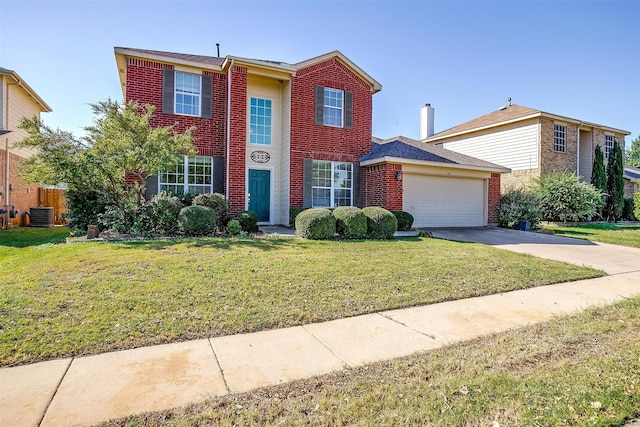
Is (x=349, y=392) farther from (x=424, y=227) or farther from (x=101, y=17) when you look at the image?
(x=424, y=227)

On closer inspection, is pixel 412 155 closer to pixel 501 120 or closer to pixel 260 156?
pixel 260 156

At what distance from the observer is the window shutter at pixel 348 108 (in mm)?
13781

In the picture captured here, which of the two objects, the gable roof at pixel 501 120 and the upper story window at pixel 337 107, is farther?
the gable roof at pixel 501 120

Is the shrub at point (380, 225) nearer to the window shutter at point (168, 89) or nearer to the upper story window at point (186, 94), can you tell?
the upper story window at point (186, 94)

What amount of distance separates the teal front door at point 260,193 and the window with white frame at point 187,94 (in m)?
2.95

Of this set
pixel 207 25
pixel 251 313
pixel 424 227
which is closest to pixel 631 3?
pixel 424 227

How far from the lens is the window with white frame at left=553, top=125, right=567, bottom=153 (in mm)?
19439

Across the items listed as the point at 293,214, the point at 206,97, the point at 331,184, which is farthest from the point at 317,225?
the point at 206,97

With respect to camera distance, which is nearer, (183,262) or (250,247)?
(183,262)

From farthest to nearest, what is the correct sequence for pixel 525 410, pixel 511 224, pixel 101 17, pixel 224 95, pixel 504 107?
pixel 504 107, pixel 511 224, pixel 224 95, pixel 101 17, pixel 525 410

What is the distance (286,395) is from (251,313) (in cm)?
178

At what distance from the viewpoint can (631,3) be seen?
9375 millimetres

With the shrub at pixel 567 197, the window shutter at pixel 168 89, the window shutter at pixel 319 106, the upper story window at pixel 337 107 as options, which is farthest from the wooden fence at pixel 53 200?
the shrub at pixel 567 197

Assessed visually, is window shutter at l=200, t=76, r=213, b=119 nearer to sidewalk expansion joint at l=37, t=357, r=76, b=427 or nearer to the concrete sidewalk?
the concrete sidewalk
